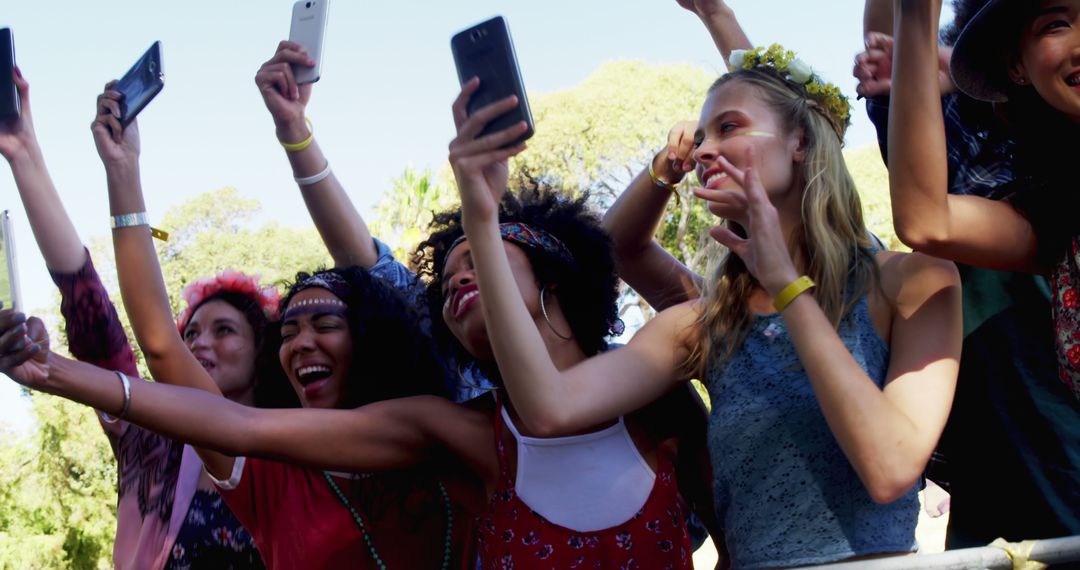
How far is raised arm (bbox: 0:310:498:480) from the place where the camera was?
8.54 ft

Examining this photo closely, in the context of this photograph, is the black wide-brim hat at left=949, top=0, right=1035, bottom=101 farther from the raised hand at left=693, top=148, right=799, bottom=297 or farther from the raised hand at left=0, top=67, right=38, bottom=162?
the raised hand at left=0, top=67, right=38, bottom=162

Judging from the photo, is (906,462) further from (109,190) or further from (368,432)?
(109,190)

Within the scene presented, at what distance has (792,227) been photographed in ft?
8.78

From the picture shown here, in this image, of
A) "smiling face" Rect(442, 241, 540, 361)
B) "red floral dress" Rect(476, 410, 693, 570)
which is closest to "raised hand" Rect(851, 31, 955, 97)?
"smiling face" Rect(442, 241, 540, 361)

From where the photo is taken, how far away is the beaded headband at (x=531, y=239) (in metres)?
3.10

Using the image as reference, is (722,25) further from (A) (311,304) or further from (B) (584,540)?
(B) (584,540)

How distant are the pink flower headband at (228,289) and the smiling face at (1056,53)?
116 inches

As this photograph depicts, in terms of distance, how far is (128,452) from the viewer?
12.1 ft

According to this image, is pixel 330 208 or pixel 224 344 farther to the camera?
pixel 224 344

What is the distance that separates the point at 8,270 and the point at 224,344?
1302mm

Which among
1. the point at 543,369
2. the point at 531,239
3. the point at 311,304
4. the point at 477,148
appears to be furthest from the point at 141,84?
the point at 543,369

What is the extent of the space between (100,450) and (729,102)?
1706cm

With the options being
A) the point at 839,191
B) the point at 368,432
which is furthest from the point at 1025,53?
the point at 368,432

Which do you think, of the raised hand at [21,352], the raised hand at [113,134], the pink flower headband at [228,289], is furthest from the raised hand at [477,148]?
the pink flower headband at [228,289]
